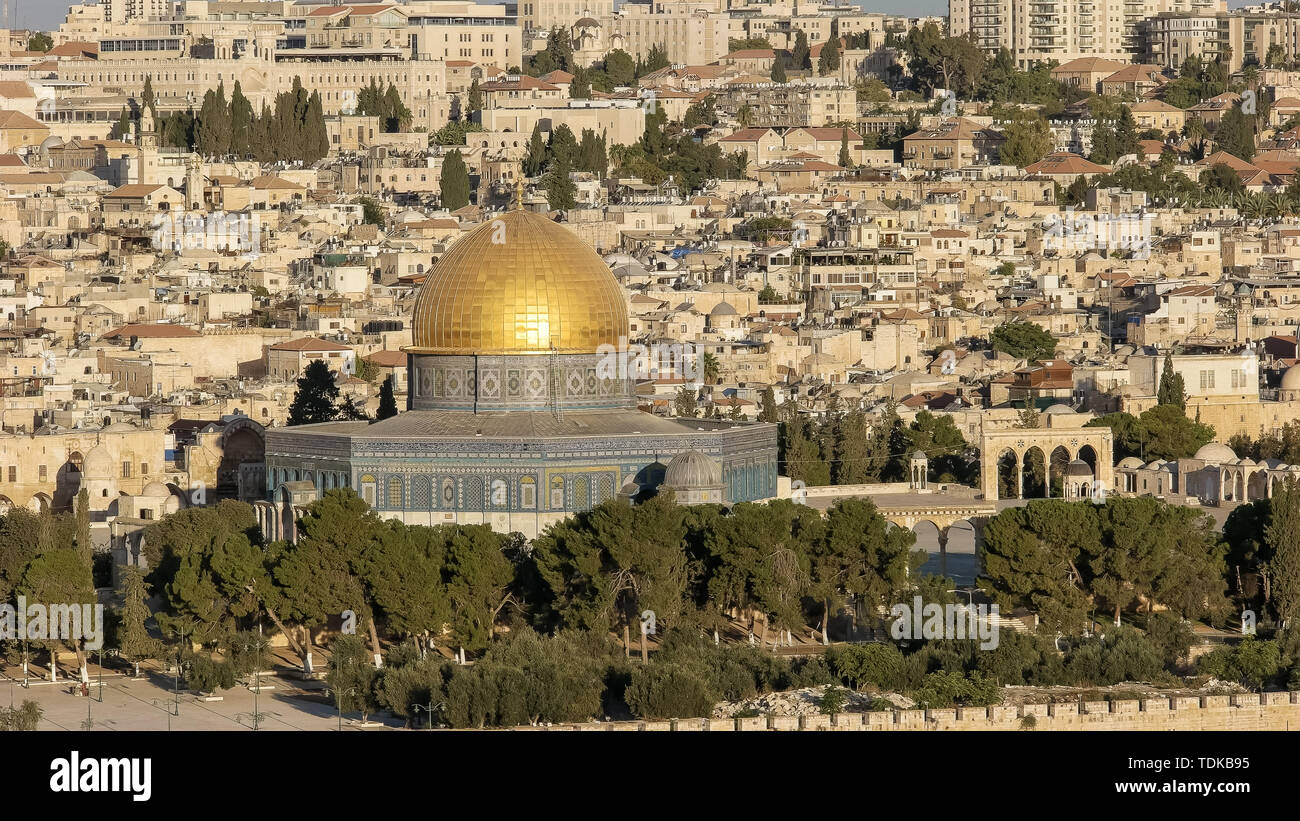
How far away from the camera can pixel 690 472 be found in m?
37.4

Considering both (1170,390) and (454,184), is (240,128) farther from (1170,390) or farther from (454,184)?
(1170,390)

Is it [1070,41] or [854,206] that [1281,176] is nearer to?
[854,206]

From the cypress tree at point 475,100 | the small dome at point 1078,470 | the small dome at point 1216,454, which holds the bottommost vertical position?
the small dome at point 1216,454

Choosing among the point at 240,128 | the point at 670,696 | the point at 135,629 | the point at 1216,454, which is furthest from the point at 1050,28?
the point at 670,696

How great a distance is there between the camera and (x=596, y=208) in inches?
3280

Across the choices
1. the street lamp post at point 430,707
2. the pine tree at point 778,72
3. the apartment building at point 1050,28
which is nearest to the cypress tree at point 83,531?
the street lamp post at point 430,707

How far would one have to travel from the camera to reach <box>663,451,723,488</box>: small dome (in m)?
37.4

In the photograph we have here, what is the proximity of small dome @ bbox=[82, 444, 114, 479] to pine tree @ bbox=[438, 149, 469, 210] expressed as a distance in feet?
133

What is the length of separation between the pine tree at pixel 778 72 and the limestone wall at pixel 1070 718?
79.6 metres

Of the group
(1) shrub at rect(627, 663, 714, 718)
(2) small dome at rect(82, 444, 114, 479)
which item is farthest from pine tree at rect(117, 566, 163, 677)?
(2) small dome at rect(82, 444, 114, 479)

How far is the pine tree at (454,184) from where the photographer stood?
283 ft

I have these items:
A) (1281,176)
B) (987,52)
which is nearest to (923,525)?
(1281,176)

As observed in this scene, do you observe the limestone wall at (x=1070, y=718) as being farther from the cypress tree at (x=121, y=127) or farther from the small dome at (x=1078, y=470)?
the cypress tree at (x=121, y=127)

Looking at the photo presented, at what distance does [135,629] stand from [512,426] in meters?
5.46
